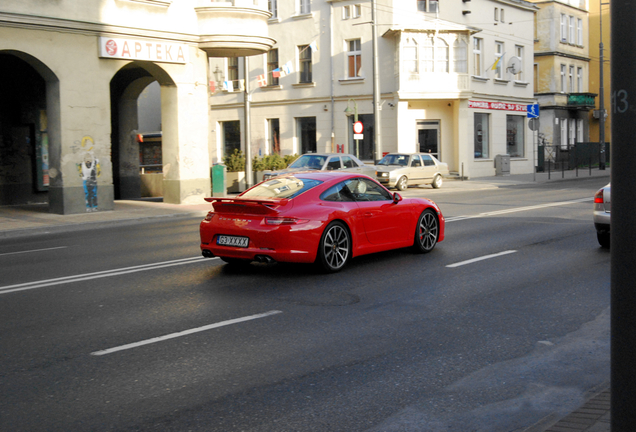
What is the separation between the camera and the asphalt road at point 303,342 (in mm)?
4535

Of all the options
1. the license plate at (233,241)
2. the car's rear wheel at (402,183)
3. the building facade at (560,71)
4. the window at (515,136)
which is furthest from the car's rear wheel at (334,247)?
the building facade at (560,71)

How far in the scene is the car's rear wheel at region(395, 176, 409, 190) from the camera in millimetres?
29516

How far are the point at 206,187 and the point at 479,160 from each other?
66.3ft

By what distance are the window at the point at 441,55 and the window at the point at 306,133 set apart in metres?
7.45

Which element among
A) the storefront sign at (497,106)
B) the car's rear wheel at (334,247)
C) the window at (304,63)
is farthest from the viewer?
the window at (304,63)

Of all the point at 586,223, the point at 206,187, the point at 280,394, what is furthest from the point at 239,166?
the point at 280,394

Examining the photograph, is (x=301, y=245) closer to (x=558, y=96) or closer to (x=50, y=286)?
(x=50, y=286)

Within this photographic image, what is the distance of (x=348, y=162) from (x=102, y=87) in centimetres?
975

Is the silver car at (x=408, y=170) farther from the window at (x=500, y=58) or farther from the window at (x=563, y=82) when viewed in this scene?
the window at (x=563, y=82)

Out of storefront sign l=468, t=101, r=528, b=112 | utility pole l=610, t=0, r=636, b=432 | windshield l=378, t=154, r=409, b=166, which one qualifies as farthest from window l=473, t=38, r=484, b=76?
utility pole l=610, t=0, r=636, b=432

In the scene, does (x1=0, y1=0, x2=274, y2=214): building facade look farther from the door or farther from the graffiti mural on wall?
the door

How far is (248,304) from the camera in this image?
7.54 meters

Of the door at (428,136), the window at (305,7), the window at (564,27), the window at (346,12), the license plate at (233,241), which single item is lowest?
the license plate at (233,241)

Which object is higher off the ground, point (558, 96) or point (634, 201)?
point (558, 96)
